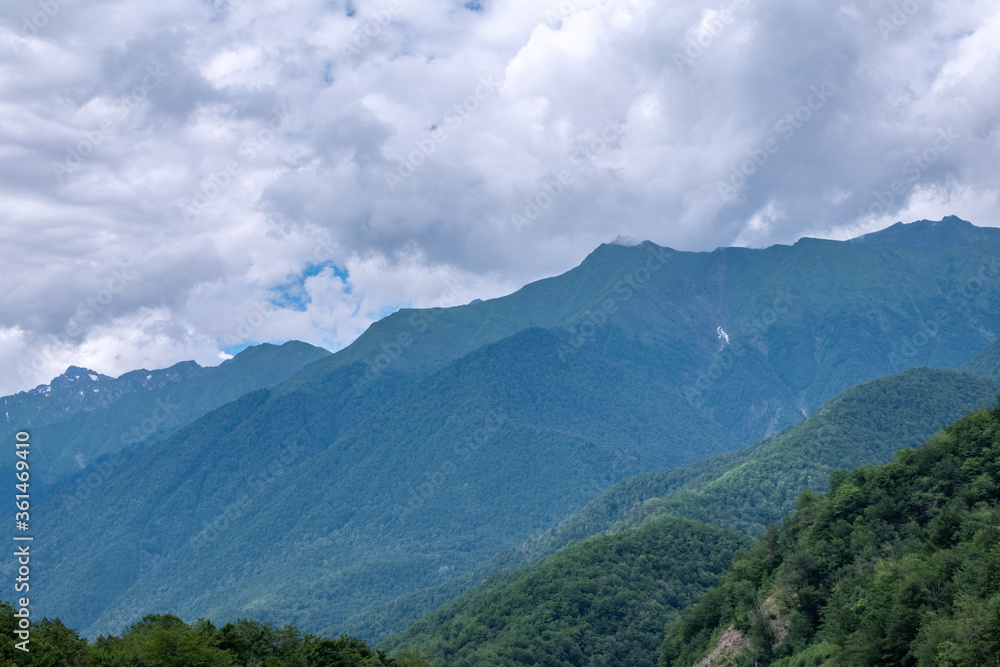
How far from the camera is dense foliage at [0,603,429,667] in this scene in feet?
238

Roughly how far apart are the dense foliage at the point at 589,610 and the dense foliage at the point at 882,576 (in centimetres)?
3319

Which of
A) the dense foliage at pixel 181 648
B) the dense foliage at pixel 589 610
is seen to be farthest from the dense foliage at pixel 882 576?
the dense foliage at pixel 181 648

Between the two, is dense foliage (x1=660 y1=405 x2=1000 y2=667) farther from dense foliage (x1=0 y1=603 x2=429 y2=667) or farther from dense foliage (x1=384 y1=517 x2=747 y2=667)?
dense foliage (x1=0 y1=603 x2=429 y2=667)

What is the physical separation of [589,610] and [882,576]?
95024 mm

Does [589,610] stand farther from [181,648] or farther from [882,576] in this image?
[181,648]

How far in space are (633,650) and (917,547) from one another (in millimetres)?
80885

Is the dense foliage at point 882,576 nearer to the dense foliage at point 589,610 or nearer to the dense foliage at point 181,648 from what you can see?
the dense foliage at point 589,610

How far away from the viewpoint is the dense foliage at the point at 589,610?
164750 mm

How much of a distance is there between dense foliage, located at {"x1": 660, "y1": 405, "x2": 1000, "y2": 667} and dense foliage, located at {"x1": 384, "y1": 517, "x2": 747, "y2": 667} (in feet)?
109

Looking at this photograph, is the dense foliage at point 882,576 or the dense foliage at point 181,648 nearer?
the dense foliage at point 181,648

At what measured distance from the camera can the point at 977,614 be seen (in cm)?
7069

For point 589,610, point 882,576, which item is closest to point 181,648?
point 882,576

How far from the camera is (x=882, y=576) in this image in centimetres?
8825

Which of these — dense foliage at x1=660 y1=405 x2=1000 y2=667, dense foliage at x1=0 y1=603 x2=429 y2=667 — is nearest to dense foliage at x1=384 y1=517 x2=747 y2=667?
dense foliage at x1=660 y1=405 x2=1000 y2=667
